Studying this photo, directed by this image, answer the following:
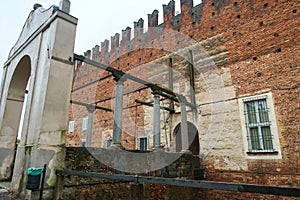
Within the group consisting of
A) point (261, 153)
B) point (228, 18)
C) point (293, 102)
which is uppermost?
point (228, 18)

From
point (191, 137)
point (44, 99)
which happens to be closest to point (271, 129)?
point (191, 137)

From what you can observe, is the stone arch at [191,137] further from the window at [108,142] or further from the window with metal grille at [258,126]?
the window at [108,142]

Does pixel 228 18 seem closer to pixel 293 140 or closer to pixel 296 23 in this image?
pixel 296 23

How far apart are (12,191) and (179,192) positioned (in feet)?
14.2

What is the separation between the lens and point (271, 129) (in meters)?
6.53

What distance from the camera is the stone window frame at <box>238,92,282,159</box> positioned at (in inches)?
249

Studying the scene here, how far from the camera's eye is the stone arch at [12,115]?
4.90 meters

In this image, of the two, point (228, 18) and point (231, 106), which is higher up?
point (228, 18)

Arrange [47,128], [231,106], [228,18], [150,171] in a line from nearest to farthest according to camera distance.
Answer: [47,128]
[150,171]
[231,106]
[228,18]

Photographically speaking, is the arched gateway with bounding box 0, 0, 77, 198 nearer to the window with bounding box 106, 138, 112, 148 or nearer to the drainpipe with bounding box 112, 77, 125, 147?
the drainpipe with bounding box 112, 77, 125, 147

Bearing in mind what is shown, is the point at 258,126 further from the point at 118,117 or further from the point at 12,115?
the point at 12,115

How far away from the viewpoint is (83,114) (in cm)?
1397

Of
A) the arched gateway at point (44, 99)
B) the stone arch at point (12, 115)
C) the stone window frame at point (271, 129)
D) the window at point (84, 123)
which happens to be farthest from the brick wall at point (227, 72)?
the arched gateway at point (44, 99)

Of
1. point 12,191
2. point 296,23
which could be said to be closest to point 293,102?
point 296,23
